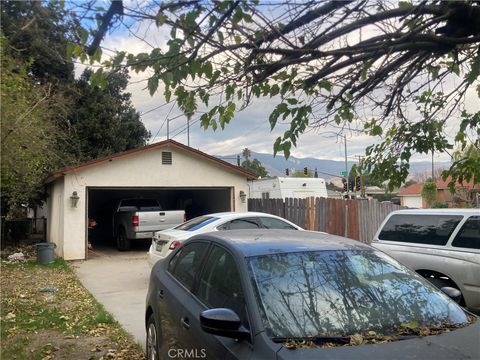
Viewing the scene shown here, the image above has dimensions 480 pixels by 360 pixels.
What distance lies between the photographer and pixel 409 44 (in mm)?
3938

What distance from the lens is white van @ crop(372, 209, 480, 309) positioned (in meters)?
6.27

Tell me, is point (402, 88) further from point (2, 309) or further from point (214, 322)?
point (2, 309)

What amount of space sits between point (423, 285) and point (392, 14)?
218 cm

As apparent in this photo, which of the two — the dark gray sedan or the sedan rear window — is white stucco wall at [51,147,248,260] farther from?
the dark gray sedan

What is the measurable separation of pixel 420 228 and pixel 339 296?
450 cm

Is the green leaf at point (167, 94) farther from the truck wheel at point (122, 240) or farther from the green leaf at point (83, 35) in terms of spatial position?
the truck wheel at point (122, 240)

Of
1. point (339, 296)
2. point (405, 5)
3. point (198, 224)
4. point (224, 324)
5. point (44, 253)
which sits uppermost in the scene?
point (405, 5)

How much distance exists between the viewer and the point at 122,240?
17.8 metres

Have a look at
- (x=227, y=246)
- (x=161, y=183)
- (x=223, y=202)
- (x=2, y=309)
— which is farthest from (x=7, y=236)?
(x=227, y=246)

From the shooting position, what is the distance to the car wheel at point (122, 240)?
17359 mm

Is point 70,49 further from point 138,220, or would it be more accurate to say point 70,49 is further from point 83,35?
point 138,220

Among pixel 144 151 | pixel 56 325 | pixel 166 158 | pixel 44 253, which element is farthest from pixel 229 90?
pixel 166 158

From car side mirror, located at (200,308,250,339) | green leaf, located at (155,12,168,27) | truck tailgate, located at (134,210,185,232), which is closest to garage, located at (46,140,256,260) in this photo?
truck tailgate, located at (134,210,185,232)

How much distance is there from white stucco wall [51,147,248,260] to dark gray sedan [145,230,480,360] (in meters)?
12.0
